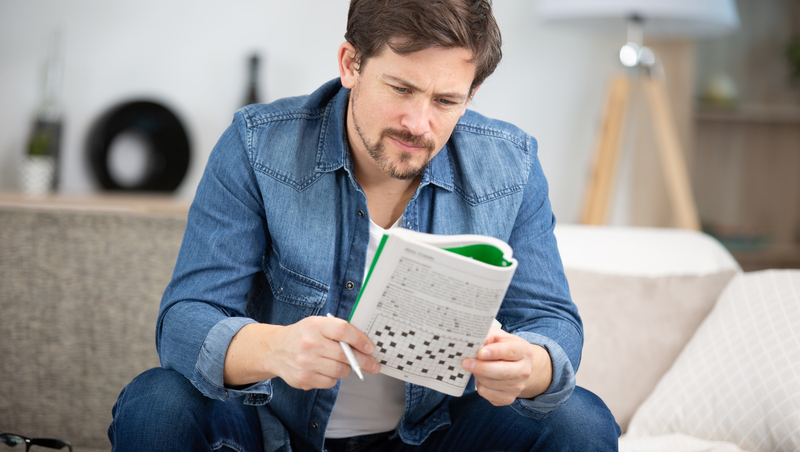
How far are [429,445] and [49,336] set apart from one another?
860mm

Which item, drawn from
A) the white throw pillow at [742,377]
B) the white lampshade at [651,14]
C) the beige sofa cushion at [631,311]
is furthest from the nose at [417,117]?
the white lampshade at [651,14]

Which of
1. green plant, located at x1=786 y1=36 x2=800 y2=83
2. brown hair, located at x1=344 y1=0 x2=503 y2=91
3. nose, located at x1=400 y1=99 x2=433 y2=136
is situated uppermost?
green plant, located at x1=786 y1=36 x2=800 y2=83

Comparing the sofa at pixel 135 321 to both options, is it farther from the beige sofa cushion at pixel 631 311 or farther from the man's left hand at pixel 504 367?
the man's left hand at pixel 504 367

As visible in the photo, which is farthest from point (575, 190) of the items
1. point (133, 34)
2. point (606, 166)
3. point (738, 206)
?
point (133, 34)

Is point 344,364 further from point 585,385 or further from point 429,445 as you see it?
point 585,385

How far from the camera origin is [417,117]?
0.99 meters

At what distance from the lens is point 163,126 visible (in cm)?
249

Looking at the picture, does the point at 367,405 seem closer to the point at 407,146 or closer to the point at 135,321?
the point at 407,146

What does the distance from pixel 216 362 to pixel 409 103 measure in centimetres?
44

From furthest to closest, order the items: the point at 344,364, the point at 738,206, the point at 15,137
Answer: the point at 738,206
the point at 15,137
the point at 344,364

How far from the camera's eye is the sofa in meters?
1.37

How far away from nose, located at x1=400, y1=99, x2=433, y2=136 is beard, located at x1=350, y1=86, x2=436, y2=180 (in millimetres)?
12

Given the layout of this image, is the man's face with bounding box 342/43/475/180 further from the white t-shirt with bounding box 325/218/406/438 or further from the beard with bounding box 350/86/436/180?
the white t-shirt with bounding box 325/218/406/438

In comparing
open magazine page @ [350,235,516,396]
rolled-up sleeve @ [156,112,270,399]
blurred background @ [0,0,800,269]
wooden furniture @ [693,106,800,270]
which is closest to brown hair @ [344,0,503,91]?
rolled-up sleeve @ [156,112,270,399]
